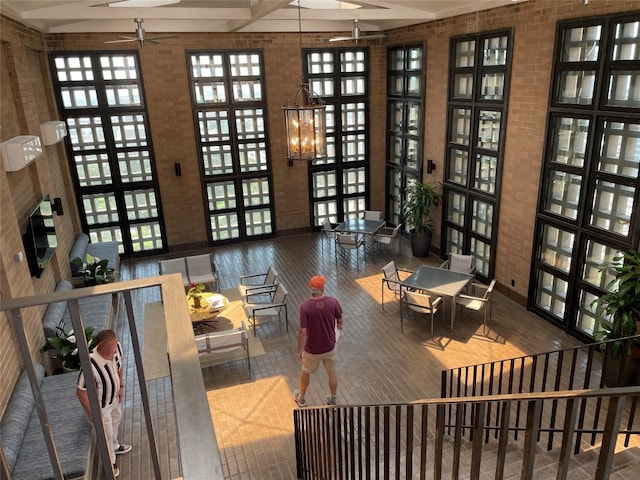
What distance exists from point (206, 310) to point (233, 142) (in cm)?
511

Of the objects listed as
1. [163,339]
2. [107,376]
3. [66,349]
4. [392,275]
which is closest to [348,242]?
[392,275]

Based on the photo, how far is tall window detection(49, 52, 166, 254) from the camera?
9.91 metres

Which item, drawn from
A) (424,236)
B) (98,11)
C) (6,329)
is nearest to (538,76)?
(424,236)

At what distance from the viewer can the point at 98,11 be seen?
24.7 ft

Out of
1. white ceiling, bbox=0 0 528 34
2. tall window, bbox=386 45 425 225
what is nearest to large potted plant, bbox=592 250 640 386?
white ceiling, bbox=0 0 528 34

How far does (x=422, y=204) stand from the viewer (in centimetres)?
1009

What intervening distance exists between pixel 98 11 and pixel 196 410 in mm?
7956

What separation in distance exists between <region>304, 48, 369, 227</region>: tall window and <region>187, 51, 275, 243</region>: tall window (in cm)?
124

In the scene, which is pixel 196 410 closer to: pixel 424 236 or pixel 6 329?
pixel 6 329

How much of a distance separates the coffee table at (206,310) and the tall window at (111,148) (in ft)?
13.7

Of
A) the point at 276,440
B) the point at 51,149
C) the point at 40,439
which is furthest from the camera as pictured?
the point at 51,149

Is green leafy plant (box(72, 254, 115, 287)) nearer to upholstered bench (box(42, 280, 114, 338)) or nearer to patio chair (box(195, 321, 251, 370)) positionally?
upholstered bench (box(42, 280, 114, 338))

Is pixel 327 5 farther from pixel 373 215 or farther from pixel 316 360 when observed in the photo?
pixel 316 360

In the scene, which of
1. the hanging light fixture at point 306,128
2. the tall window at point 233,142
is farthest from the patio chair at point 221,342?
the tall window at point 233,142
